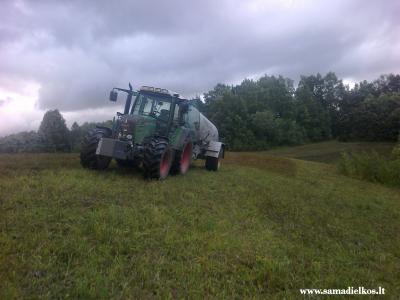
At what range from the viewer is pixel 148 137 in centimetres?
1030

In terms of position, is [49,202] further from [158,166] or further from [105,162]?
[105,162]

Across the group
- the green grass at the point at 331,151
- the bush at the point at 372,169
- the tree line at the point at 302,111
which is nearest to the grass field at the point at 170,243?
the bush at the point at 372,169

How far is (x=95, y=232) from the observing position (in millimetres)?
5266

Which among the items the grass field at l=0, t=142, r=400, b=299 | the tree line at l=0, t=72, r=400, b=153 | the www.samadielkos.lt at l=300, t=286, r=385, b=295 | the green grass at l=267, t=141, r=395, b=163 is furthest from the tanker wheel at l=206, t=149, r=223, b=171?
the tree line at l=0, t=72, r=400, b=153

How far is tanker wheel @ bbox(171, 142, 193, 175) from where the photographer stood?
11.5 m

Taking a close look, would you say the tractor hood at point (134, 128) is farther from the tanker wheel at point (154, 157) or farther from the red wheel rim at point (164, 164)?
the red wheel rim at point (164, 164)

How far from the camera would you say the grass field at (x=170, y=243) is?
4.17 meters

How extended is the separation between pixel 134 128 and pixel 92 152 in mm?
1318

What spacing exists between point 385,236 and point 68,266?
6.19 m

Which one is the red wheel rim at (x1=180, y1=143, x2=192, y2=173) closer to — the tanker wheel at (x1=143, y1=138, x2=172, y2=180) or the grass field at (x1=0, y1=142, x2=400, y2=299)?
the tanker wheel at (x1=143, y1=138, x2=172, y2=180)

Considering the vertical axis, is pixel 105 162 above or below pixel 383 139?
below

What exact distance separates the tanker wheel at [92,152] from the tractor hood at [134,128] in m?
0.65

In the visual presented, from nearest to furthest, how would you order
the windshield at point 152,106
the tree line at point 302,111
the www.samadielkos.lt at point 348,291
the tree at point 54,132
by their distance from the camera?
the www.samadielkos.lt at point 348,291, the windshield at point 152,106, the tree at point 54,132, the tree line at point 302,111

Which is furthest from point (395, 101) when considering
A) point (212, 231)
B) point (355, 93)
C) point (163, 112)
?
point (212, 231)
